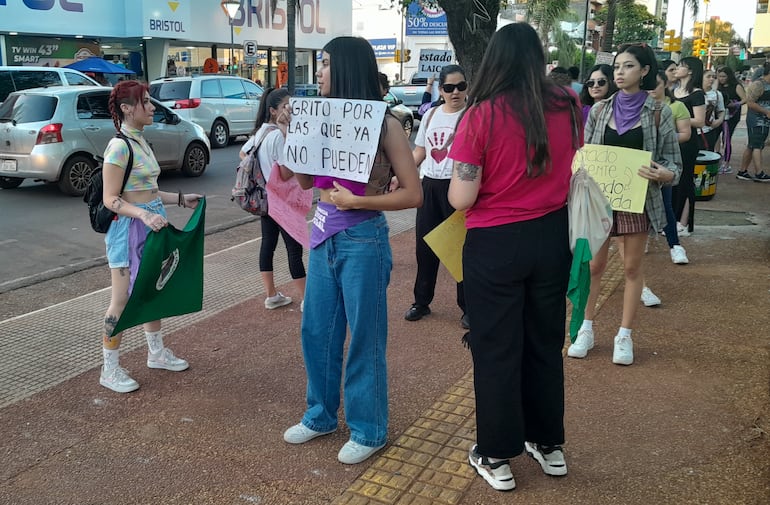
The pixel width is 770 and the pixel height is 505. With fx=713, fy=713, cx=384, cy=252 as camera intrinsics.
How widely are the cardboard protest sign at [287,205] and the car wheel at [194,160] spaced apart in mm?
8379

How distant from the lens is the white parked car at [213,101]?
1764 cm

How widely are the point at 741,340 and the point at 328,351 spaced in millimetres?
3091

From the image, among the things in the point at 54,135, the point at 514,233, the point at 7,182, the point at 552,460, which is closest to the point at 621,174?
the point at 514,233

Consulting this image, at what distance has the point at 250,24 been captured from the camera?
30.3 metres

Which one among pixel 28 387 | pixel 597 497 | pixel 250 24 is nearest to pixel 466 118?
pixel 597 497

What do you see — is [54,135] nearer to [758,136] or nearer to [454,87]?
[454,87]

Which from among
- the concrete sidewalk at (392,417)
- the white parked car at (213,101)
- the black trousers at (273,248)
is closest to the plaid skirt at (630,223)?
the concrete sidewalk at (392,417)

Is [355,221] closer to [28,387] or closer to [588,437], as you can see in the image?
[588,437]

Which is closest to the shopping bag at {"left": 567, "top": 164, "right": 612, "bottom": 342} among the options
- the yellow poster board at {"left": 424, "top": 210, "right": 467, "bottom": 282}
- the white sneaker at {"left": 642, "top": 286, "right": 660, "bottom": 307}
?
the yellow poster board at {"left": 424, "top": 210, "right": 467, "bottom": 282}

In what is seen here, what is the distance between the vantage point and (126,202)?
155 inches

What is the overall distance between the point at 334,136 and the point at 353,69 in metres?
0.31

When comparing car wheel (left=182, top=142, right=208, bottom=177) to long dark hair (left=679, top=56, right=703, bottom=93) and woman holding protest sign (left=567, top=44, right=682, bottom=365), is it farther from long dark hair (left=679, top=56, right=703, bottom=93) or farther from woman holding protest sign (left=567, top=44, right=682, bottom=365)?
woman holding protest sign (left=567, top=44, right=682, bottom=365)

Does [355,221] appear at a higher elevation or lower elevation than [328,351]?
higher

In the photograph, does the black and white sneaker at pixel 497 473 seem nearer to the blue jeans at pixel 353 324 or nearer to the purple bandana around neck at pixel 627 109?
the blue jeans at pixel 353 324
